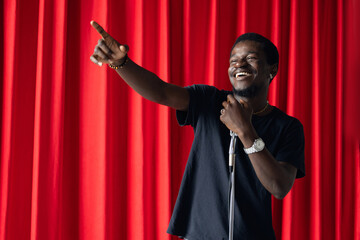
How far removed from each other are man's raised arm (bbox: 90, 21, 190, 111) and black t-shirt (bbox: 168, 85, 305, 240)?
2.2 inches

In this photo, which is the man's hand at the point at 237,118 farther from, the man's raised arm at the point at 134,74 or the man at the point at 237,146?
the man's raised arm at the point at 134,74

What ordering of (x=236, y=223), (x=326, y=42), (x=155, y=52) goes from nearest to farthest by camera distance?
(x=236, y=223), (x=155, y=52), (x=326, y=42)

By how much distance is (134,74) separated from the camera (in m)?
1.04

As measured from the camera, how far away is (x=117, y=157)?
6.17 feet

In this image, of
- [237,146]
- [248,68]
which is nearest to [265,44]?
[248,68]

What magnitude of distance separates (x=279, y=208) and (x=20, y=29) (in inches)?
75.4

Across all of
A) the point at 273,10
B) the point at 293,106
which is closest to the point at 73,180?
the point at 293,106

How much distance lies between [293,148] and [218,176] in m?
0.29

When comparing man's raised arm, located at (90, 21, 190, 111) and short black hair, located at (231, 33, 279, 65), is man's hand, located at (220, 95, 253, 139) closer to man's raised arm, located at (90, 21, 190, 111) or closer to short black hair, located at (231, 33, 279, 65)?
man's raised arm, located at (90, 21, 190, 111)

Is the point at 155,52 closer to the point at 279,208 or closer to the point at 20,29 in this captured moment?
the point at 20,29

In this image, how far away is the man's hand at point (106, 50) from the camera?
3.18 feet

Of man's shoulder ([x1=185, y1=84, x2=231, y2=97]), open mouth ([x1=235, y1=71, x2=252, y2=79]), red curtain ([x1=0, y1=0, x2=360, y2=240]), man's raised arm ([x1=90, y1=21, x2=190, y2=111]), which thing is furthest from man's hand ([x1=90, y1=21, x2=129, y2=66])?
red curtain ([x1=0, y1=0, x2=360, y2=240])

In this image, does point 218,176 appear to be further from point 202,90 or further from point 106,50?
point 106,50

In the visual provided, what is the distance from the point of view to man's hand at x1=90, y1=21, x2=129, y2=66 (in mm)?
968
